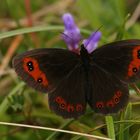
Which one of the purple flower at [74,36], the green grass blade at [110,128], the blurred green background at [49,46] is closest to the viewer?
the green grass blade at [110,128]

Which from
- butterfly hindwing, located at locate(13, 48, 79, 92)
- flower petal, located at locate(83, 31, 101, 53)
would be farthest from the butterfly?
flower petal, located at locate(83, 31, 101, 53)

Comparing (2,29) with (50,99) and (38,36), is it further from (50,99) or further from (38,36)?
(50,99)

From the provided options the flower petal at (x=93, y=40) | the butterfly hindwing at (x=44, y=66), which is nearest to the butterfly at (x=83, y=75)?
the butterfly hindwing at (x=44, y=66)

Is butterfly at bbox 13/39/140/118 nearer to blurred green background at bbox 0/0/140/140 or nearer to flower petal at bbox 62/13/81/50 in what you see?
blurred green background at bbox 0/0/140/140

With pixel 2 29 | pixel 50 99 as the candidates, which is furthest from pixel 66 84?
pixel 2 29

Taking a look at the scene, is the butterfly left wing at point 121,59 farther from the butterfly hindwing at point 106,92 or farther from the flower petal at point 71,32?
the flower petal at point 71,32

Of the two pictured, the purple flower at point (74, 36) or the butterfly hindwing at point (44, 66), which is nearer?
the butterfly hindwing at point (44, 66)

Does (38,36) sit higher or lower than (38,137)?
higher
